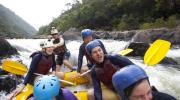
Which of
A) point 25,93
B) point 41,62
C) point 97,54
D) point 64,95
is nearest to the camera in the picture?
point 64,95

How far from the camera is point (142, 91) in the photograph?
2.06 m

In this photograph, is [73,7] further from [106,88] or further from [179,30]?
[106,88]

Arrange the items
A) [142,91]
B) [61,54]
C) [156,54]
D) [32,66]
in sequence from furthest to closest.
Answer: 1. [61,54]
2. [32,66]
3. [156,54]
4. [142,91]

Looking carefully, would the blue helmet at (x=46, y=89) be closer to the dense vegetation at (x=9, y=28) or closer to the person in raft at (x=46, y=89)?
the person in raft at (x=46, y=89)

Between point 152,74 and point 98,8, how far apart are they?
29.2 metres

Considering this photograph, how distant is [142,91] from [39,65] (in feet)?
14.0

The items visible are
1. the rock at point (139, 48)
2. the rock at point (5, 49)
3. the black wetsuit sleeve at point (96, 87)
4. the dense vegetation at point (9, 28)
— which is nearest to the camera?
the black wetsuit sleeve at point (96, 87)

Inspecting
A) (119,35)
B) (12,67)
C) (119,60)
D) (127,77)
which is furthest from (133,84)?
(119,35)

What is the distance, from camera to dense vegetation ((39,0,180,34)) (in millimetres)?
29609

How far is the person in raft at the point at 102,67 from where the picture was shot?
174 inches

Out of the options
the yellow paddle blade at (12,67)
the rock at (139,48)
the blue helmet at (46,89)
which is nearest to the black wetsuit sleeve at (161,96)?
the blue helmet at (46,89)

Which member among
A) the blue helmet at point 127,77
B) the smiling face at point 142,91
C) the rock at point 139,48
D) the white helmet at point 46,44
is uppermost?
Answer: the blue helmet at point 127,77

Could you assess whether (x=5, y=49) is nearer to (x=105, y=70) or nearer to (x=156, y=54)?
(x=105, y=70)

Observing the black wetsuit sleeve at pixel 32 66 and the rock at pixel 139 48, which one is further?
the rock at pixel 139 48
